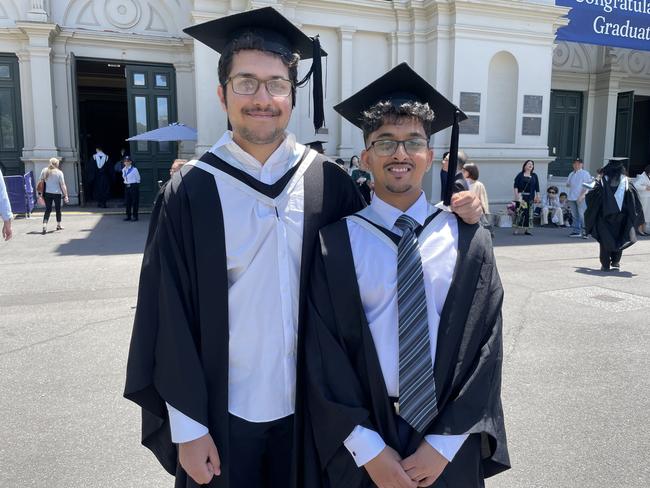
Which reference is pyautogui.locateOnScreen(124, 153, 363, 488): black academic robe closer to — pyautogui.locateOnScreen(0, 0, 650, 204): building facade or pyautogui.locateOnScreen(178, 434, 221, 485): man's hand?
pyautogui.locateOnScreen(178, 434, 221, 485): man's hand

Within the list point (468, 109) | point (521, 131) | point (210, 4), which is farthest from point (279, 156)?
point (521, 131)

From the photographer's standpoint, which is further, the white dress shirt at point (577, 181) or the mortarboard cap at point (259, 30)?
the white dress shirt at point (577, 181)

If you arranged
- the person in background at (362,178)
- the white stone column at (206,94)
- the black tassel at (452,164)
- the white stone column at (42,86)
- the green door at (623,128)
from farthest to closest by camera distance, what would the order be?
the green door at (623,128) → the white stone column at (42,86) → the white stone column at (206,94) → the person in background at (362,178) → the black tassel at (452,164)

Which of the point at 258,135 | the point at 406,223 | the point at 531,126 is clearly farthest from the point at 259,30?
the point at 531,126

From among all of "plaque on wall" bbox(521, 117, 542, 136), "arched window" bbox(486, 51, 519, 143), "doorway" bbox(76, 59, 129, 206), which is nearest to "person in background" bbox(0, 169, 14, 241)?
"arched window" bbox(486, 51, 519, 143)

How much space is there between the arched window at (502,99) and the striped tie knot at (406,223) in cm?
1335

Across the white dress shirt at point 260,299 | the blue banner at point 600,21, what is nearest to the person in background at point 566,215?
the blue banner at point 600,21

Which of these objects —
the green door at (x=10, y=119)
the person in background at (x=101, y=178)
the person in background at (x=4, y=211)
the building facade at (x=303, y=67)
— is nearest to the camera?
the person in background at (x=4, y=211)

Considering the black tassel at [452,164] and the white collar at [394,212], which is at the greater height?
the black tassel at [452,164]

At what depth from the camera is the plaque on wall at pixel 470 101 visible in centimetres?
1371

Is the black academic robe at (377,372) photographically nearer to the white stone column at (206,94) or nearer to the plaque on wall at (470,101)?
the white stone column at (206,94)

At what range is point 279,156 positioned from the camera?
2025 mm

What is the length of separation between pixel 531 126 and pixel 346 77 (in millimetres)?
5182

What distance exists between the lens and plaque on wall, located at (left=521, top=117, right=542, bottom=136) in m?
14.4
